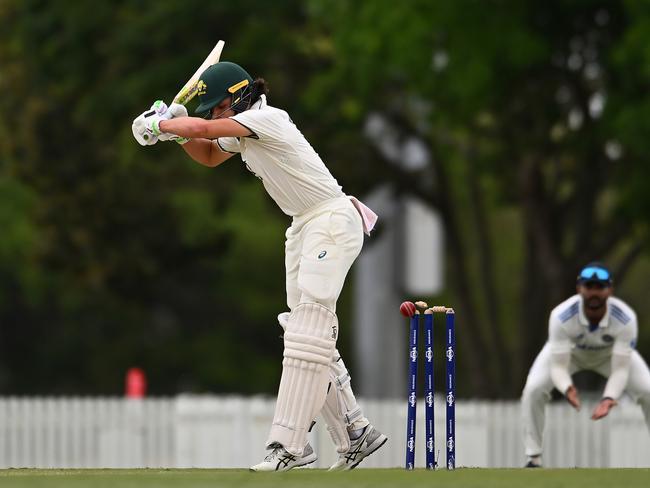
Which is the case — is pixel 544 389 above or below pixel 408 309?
below

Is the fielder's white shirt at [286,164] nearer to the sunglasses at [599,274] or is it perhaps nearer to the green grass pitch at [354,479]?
the green grass pitch at [354,479]

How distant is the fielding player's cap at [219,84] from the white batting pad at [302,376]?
1.00m

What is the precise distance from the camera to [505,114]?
64.9ft

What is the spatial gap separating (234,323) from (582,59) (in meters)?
20.4

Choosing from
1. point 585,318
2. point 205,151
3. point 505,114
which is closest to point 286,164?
point 205,151

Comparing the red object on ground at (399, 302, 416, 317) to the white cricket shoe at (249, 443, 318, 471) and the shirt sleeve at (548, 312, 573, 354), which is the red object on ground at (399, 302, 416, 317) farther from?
the shirt sleeve at (548, 312, 573, 354)

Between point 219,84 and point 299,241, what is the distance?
793 millimetres

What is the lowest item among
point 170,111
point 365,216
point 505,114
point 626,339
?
point 626,339

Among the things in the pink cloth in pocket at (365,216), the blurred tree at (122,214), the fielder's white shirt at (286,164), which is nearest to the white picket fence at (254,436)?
the blurred tree at (122,214)

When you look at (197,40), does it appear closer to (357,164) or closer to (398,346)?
(357,164)

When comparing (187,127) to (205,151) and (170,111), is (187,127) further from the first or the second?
(205,151)

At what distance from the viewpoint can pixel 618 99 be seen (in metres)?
18.4

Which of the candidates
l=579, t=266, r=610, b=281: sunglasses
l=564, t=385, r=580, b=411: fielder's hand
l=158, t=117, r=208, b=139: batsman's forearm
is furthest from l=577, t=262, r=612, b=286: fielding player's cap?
l=158, t=117, r=208, b=139: batsman's forearm

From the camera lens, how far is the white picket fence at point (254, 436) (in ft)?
57.3
